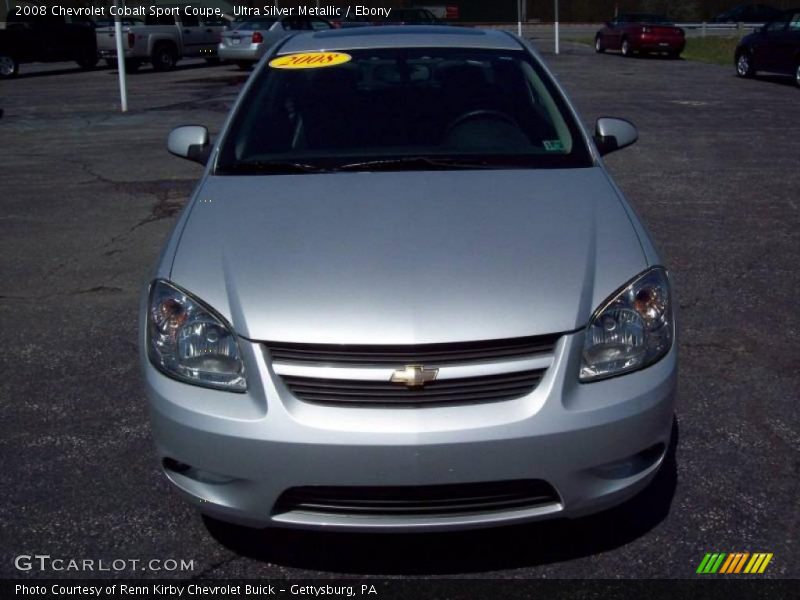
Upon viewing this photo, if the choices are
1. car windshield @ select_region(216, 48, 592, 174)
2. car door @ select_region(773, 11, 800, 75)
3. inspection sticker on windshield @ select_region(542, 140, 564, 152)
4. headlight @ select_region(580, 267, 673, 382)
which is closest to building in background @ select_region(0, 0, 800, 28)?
car door @ select_region(773, 11, 800, 75)

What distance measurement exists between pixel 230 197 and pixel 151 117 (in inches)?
502

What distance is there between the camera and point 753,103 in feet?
53.5

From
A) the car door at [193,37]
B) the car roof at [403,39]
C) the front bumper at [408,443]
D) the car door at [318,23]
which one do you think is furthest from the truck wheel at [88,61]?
the front bumper at [408,443]

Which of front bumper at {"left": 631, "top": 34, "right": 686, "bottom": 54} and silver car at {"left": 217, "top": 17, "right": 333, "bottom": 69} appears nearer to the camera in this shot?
silver car at {"left": 217, "top": 17, "right": 333, "bottom": 69}

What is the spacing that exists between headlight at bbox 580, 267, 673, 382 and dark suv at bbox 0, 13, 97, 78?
2526cm

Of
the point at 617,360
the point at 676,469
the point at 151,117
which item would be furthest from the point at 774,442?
the point at 151,117

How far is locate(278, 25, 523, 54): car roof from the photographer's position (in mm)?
4590

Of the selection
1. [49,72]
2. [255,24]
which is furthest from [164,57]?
[49,72]

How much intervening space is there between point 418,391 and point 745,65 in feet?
69.1

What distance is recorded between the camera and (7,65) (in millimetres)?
25016

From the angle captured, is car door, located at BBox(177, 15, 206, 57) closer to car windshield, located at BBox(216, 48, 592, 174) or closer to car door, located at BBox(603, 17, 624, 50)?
car door, located at BBox(603, 17, 624, 50)

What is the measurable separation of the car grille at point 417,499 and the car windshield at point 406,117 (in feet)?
5.10

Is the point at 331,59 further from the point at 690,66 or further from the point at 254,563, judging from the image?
the point at 690,66

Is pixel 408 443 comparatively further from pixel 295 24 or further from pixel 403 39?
pixel 295 24
